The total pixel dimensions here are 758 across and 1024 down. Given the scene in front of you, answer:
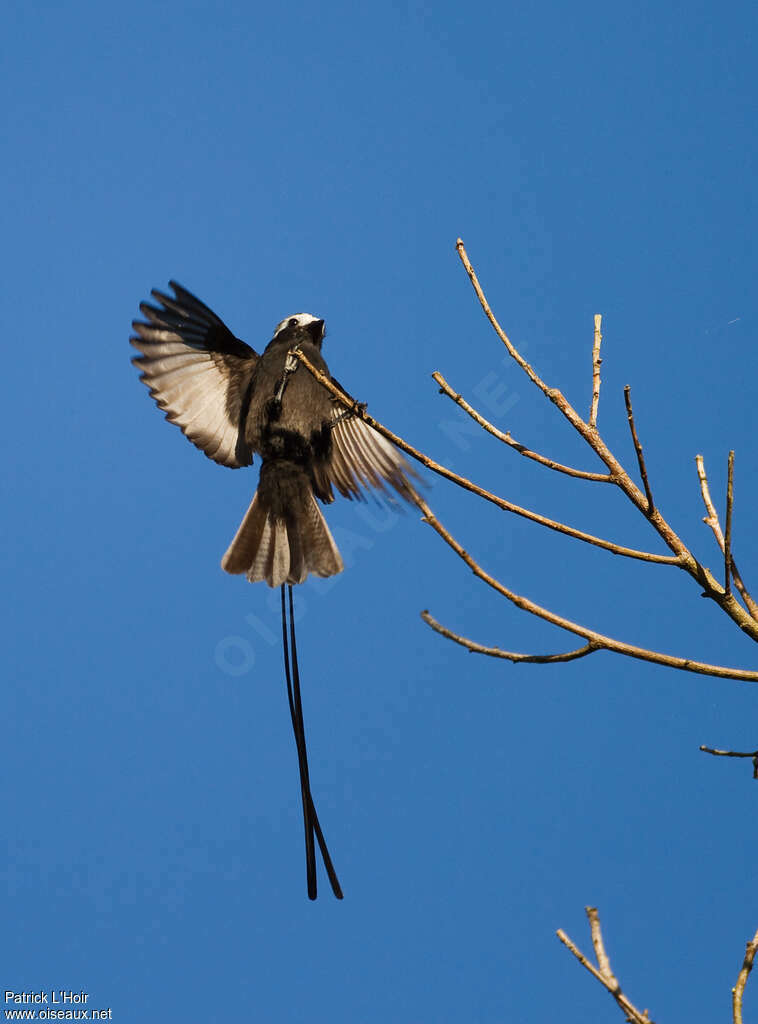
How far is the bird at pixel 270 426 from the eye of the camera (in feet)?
9.72

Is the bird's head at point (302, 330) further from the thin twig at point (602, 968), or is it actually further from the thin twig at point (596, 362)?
the thin twig at point (602, 968)

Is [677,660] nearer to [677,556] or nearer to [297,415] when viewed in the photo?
[677,556]

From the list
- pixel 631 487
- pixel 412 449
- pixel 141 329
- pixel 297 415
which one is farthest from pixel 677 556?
pixel 141 329

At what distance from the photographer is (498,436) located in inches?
66.2

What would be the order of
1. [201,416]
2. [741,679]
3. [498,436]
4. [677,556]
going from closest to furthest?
[741,679]
[677,556]
[498,436]
[201,416]

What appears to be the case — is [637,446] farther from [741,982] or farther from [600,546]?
[741,982]

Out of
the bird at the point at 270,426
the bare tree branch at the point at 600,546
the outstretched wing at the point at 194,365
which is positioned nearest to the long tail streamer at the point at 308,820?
the bare tree branch at the point at 600,546

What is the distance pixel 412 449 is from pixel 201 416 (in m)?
1.68

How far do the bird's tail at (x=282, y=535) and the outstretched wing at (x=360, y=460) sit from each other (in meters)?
0.10

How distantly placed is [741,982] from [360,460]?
1.96m

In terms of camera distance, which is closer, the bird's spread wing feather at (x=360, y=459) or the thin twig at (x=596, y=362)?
the thin twig at (x=596, y=362)

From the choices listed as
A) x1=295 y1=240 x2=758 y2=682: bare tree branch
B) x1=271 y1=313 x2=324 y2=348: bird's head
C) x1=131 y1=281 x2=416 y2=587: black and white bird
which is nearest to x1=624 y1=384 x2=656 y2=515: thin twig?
x1=295 y1=240 x2=758 y2=682: bare tree branch

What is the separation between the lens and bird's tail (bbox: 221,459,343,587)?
9.62 ft

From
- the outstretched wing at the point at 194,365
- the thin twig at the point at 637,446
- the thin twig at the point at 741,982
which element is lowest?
the thin twig at the point at 741,982
